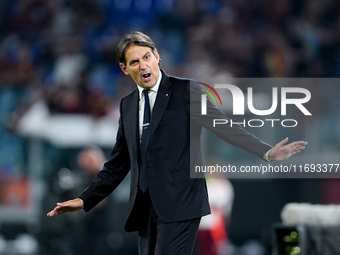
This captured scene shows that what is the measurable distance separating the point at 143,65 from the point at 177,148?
0.52 metres

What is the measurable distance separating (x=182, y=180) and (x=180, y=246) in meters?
0.37

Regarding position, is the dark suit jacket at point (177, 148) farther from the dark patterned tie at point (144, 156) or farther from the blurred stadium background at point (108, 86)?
the blurred stadium background at point (108, 86)

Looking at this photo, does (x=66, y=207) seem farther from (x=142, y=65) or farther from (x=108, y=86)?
(x=108, y=86)

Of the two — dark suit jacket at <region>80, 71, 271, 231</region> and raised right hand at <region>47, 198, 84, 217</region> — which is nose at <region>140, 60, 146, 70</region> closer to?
dark suit jacket at <region>80, 71, 271, 231</region>

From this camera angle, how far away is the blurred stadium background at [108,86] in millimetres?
8055

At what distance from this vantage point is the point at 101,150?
8.59 meters

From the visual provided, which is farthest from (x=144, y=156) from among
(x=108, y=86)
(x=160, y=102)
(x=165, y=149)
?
(x=108, y=86)

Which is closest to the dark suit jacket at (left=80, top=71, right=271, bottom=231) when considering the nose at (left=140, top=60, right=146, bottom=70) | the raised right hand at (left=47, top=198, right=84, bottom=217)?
the nose at (left=140, top=60, right=146, bottom=70)

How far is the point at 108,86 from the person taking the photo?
1053cm

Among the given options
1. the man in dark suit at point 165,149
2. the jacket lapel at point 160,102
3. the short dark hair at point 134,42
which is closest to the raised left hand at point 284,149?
the man in dark suit at point 165,149

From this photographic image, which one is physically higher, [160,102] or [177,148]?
[160,102]

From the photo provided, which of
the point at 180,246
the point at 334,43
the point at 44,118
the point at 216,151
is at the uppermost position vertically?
the point at 334,43

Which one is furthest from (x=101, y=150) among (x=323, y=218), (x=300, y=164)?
(x=323, y=218)

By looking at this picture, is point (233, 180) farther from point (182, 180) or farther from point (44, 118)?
point (182, 180)
